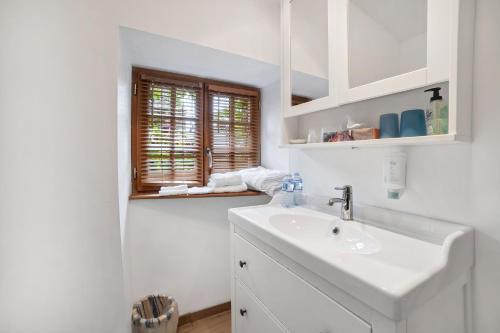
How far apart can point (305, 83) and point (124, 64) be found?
39.4 inches

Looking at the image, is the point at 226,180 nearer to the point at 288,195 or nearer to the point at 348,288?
the point at 288,195

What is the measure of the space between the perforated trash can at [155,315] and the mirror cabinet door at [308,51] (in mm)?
1419

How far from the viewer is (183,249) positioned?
154 centimetres

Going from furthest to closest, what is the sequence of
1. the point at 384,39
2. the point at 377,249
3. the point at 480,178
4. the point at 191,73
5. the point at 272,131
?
the point at 272,131, the point at 191,73, the point at 384,39, the point at 377,249, the point at 480,178

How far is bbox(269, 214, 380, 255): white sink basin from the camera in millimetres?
866

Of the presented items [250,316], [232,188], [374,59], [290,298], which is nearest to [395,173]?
[374,59]

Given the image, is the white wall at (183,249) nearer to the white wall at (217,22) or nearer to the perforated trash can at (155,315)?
the perforated trash can at (155,315)

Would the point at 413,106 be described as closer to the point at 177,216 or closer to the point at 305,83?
the point at 305,83

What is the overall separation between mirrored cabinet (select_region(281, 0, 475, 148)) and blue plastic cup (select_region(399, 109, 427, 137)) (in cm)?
7

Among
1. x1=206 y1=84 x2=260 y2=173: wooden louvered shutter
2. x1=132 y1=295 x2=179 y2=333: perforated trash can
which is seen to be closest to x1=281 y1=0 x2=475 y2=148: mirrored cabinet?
x1=206 y1=84 x2=260 y2=173: wooden louvered shutter

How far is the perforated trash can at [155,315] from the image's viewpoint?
1269 mm

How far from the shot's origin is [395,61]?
84 cm

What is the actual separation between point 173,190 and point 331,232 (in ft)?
→ 3.28

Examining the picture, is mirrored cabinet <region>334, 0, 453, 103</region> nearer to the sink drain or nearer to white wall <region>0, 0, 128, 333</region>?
the sink drain
